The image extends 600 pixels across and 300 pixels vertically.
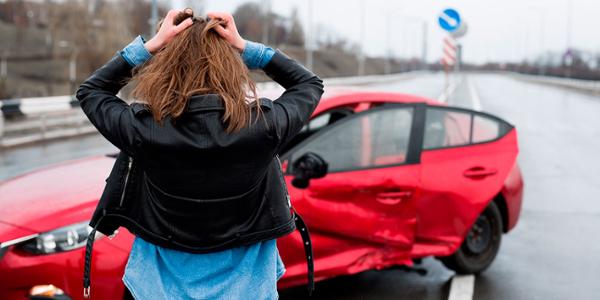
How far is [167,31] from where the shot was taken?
2178mm

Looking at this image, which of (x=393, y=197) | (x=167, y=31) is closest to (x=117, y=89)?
(x=167, y=31)

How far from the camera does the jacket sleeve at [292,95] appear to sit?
228cm

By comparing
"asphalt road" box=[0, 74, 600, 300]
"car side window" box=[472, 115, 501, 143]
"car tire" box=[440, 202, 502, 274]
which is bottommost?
"asphalt road" box=[0, 74, 600, 300]

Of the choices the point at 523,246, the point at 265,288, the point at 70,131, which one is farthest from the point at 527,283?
the point at 70,131

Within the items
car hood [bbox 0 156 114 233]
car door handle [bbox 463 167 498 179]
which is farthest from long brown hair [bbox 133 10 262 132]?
car door handle [bbox 463 167 498 179]

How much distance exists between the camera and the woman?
2.11m

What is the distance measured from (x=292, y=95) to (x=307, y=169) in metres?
1.92

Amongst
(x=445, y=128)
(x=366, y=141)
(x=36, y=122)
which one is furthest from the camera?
(x=36, y=122)

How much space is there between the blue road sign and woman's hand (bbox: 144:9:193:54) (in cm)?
1645

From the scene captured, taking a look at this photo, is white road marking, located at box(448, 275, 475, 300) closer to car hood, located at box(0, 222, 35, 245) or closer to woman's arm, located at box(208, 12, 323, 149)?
car hood, located at box(0, 222, 35, 245)

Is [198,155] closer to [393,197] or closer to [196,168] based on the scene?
[196,168]

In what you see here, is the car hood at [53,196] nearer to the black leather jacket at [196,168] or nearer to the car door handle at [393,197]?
the black leather jacket at [196,168]

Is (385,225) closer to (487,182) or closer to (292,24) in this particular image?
(487,182)

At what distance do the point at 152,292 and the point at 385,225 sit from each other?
2.71 m
